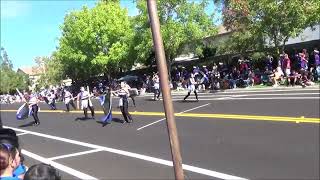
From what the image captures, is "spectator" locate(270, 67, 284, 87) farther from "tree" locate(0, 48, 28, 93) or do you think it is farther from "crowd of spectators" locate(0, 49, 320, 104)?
"tree" locate(0, 48, 28, 93)

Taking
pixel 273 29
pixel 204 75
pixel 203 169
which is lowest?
pixel 203 169

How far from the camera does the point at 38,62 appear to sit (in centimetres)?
9006

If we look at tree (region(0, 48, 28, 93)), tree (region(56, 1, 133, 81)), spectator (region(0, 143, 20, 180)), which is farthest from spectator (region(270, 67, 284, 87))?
tree (region(0, 48, 28, 93))

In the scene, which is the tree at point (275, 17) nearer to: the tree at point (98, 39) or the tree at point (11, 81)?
the tree at point (98, 39)

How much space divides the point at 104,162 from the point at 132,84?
32.8 metres

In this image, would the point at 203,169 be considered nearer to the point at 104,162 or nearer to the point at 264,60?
the point at 104,162

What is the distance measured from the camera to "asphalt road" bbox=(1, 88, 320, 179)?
467 inches

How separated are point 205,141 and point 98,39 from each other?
4172 cm

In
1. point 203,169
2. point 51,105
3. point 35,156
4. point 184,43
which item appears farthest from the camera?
point 184,43

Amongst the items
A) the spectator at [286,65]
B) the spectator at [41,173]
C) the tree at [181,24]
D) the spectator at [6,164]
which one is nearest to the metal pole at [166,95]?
the spectator at [41,173]

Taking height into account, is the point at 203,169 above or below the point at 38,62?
below

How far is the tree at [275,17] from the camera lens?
96.2ft

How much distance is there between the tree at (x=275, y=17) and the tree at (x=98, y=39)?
21582 mm

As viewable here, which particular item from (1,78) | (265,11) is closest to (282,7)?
(265,11)
